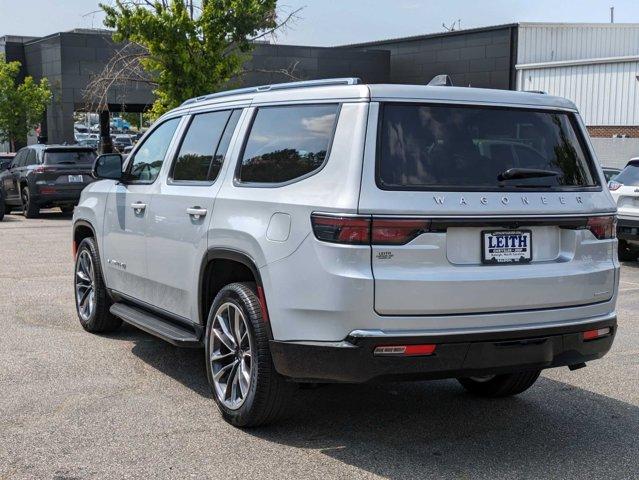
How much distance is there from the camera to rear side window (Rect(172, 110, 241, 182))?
553 cm

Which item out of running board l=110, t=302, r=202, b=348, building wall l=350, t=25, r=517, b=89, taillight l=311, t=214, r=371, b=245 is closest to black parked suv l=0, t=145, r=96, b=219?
running board l=110, t=302, r=202, b=348

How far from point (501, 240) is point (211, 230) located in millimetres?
1762

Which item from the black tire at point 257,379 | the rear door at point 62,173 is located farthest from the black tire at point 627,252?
the rear door at point 62,173

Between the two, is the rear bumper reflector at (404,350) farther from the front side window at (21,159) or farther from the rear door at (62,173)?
the front side window at (21,159)

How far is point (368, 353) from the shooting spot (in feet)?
14.1

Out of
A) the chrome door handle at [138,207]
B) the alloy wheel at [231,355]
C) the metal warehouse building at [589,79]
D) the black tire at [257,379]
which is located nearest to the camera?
the black tire at [257,379]

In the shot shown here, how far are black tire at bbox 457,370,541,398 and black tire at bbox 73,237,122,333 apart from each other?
3170 millimetres

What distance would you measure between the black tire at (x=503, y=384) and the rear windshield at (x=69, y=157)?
51.8 feet

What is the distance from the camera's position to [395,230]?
429cm

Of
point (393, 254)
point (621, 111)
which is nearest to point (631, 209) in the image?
point (393, 254)

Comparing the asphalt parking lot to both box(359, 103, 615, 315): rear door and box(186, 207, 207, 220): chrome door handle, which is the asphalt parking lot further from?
box(186, 207, 207, 220): chrome door handle

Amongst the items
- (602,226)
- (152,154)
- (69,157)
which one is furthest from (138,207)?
(69,157)

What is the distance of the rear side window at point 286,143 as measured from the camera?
4.66 m

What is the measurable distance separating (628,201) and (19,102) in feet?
86.9
